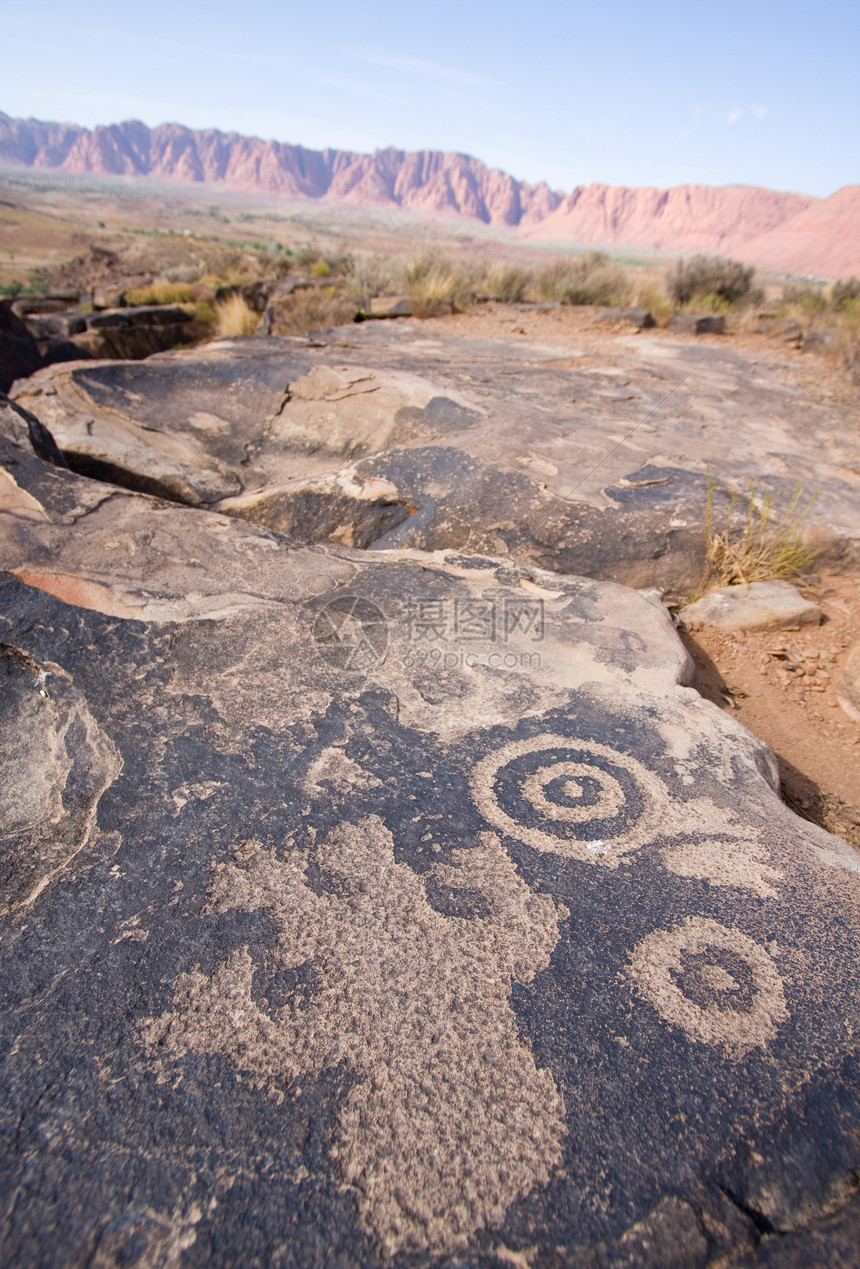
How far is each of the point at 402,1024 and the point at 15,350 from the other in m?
7.28

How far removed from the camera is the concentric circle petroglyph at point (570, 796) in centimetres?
119

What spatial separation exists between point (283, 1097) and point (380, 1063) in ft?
0.41

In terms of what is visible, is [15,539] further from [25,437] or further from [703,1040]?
[703,1040]

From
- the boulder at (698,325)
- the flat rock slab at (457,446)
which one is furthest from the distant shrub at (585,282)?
the flat rock slab at (457,446)

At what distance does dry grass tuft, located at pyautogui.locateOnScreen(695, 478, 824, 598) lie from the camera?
111 inches

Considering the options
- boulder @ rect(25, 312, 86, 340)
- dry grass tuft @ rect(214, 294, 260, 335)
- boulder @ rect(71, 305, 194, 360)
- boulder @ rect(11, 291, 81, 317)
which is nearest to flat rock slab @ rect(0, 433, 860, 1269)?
dry grass tuft @ rect(214, 294, 260, 335)

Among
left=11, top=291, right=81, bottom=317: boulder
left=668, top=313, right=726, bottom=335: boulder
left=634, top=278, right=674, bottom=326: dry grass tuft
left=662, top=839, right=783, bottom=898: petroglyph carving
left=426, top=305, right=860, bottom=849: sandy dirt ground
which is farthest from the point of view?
left=11, top=291, right=81, bottom=317: boulder

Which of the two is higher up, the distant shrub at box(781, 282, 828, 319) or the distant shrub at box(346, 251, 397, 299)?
the distant shrub at box(781, 282, 828, 319)

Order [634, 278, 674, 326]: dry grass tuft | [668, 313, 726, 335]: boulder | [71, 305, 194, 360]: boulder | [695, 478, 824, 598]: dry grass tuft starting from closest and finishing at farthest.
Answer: [695, 478, 824, 598]: dry grass tuft
[668, 313, 726, 335]: boulder
[634, 278, 674, 326]: dry grass tuft
[71, 305, 194, 360]: boulder

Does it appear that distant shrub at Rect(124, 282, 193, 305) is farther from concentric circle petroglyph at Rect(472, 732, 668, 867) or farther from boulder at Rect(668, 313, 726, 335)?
concentric circle petroglyph at Rect(472, 732, 668, 867)

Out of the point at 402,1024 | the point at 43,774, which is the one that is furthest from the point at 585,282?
the point at 402,1024

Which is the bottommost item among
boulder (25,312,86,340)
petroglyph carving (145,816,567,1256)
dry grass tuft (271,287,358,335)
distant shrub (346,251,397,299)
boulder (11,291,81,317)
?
boulder (11,291,81,317)

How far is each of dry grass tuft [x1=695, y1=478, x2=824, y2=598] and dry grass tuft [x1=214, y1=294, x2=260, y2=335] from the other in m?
7.52

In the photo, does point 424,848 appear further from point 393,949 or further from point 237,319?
point 237,319
